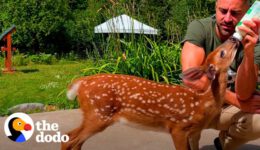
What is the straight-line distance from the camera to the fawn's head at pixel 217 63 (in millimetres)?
3672

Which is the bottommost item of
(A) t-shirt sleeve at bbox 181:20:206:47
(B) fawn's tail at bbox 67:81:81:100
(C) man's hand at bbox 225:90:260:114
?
(C) man's hand at bbox 225:90:260:114

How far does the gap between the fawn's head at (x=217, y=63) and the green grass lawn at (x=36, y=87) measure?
13.1ft

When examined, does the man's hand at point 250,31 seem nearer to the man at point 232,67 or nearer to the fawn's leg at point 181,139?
the man at point 232,67

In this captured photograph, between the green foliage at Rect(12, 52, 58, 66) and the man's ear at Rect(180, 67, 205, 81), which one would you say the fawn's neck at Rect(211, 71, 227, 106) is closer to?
the man's ear at Rect(180, 67, 205, 81)

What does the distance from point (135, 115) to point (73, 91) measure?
0.52 meters

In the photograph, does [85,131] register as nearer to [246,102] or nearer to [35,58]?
[246,102]

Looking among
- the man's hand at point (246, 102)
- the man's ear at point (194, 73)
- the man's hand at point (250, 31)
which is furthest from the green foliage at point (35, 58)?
the man's hand at point (250, 31)

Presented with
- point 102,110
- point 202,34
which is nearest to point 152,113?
point 102,110

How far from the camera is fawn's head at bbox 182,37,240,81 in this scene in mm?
3672

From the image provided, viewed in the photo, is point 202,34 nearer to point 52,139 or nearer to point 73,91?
point 73,91

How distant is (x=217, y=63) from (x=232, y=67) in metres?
0.76

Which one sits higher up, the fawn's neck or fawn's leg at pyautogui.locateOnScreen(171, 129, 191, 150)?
the fawn's neck

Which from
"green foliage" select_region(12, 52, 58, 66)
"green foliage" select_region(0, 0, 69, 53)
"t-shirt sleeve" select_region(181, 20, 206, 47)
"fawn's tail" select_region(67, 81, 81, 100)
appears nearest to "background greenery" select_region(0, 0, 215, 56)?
"green foliage" select_region(0, 0, 69, 53)

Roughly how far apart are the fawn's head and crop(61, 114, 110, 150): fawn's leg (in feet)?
2.33
